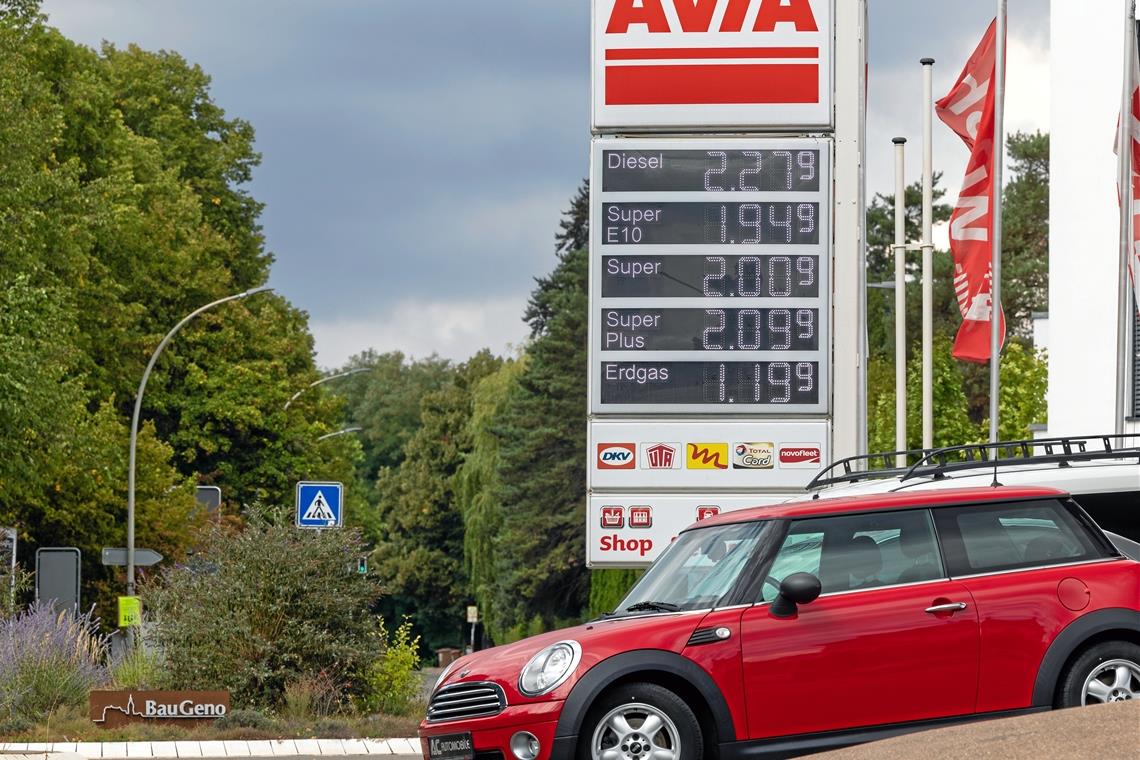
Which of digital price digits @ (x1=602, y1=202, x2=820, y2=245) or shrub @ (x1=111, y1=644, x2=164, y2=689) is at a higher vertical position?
digital price digits @ (x1=602, y1=202, x2=820, y2=245)

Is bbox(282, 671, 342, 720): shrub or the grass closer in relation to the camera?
the grass

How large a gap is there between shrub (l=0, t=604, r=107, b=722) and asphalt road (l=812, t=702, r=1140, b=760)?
9.24 meters

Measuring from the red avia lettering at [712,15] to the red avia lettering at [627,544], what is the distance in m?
5.78

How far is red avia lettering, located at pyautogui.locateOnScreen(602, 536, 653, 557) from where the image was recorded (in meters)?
19.8

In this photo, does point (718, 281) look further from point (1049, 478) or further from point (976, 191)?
point (1049, 478)

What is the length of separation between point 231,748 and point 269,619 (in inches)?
105

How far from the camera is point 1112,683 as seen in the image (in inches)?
393

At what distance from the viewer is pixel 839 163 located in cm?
2016

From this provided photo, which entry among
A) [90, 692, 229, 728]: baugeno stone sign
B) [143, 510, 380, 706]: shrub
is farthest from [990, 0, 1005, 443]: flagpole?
[90, 692, 229, 728]: baugeno stone sign

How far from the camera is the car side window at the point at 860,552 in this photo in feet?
33.2

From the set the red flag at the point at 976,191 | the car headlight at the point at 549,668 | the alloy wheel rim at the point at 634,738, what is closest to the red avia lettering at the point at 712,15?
the red flag at the point at 976,191

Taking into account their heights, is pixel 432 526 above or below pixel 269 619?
below

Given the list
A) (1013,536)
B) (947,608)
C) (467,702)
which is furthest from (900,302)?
(467,702)

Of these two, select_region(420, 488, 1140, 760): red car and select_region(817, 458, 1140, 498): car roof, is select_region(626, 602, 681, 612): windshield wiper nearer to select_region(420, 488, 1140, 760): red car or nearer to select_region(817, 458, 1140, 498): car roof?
select_region(420, 488, 1140, 760): red car
